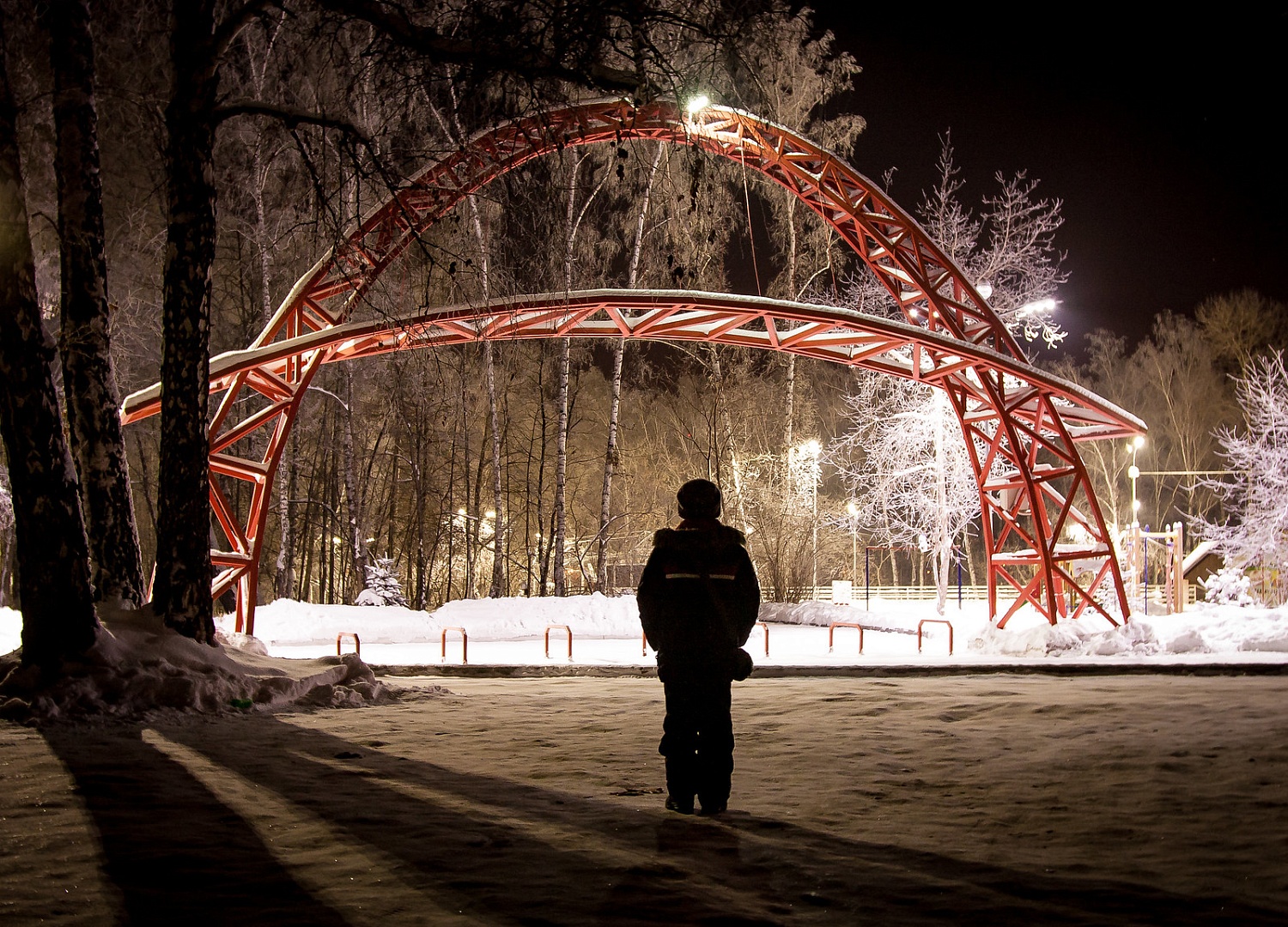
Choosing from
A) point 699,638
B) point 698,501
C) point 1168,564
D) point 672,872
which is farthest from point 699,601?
point 1168,564

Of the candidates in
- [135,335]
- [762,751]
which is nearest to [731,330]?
[762,751]

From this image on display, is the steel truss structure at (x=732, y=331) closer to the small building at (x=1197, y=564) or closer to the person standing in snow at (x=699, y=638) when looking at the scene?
the person standing in snow at (x=699, y=638)

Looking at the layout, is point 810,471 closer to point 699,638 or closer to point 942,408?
point 942,408

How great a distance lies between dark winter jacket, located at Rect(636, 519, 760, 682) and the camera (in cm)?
547

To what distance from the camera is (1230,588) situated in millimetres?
28047

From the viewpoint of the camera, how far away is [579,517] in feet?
168

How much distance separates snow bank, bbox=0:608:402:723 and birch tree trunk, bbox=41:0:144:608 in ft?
3.04

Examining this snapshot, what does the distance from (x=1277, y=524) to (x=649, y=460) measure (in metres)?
28.5

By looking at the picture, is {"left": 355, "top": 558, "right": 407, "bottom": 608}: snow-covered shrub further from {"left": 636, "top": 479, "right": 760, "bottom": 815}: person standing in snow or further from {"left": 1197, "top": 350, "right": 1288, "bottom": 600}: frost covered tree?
{"left": 1197, "top": 350, "right": 1288, "bottom": 600}: frost covered tree

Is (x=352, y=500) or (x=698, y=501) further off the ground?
(x=352, y=500)

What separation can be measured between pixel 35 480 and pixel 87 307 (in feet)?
6.97

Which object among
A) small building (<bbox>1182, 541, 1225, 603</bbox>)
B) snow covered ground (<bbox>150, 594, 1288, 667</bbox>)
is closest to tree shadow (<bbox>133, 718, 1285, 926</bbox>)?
snow covered ground (<bbox>150, 594, 1288, 667</bbox>)

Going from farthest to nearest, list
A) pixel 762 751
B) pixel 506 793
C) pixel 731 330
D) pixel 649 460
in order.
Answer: pixel 649 460
pixel 731 330
pixel 762 751
pixel 506 793

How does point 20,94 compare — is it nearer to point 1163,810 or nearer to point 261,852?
point 261,852
